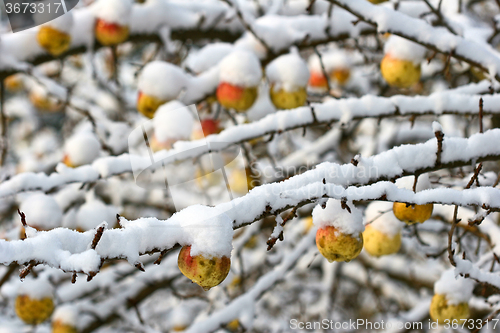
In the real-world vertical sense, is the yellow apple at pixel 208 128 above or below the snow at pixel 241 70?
below

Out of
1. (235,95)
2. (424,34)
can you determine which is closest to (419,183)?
(424,34)

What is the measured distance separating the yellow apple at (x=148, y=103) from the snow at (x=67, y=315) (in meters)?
1.22

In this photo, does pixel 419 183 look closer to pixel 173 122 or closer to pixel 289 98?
pixel 289 98

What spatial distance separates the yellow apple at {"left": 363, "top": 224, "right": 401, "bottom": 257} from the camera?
64.6 inches

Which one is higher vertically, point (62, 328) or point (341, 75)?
point (341, 75)

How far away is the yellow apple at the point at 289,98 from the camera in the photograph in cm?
188

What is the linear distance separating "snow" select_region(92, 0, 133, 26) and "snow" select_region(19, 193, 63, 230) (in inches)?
38.0

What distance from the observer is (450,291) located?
1596 millimetres

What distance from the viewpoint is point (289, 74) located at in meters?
1.86

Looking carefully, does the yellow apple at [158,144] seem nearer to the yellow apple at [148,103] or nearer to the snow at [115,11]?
the yellow apple at [148,103]

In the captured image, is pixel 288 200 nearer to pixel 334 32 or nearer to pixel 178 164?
pixel 178 164

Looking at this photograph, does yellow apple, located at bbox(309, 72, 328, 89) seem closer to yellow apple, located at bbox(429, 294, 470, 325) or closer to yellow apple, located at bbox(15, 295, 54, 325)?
yellow apple, located at bbox(429, 294, 470, 325)

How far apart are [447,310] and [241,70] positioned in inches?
52.6

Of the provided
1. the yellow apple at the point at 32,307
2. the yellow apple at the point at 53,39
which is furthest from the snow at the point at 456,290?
the yellow apple at the point at 53,39
